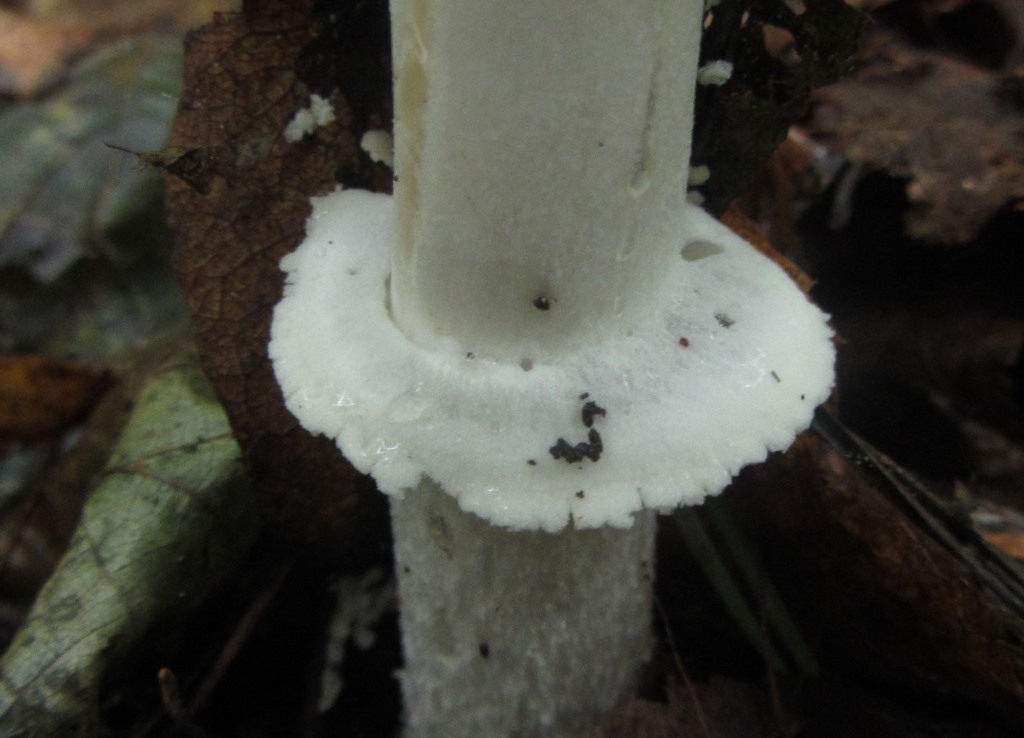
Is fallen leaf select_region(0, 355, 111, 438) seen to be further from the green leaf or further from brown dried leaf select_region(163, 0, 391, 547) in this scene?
brown dried leaf select_region(163, 0, 391, 547)

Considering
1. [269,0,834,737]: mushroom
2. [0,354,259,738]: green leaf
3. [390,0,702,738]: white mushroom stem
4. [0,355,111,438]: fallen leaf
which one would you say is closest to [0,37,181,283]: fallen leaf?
[0,355,111,438]: fallen leaf

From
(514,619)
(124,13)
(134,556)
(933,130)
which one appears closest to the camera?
(514,619)

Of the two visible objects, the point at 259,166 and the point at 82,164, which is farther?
the point at 82,164

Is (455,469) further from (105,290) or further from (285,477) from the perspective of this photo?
(105,290)

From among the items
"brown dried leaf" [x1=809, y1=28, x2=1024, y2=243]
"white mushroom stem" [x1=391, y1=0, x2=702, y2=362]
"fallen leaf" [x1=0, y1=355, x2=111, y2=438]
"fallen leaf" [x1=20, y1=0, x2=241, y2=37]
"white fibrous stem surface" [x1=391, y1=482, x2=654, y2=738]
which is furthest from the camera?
"fallen leaf" [x1=20, y1=0, x2=241, y2=37]

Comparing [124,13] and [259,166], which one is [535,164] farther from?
[124,13]

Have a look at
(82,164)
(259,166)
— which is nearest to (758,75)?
(259,166)
